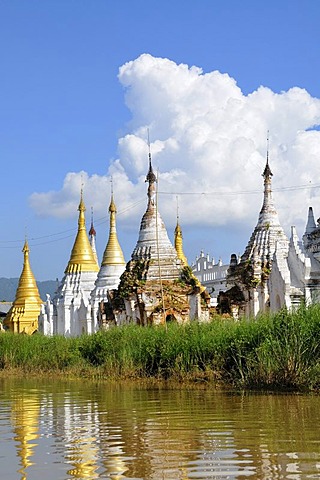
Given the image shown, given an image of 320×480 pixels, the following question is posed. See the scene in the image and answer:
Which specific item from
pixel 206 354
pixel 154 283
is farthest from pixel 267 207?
pixel 206 354

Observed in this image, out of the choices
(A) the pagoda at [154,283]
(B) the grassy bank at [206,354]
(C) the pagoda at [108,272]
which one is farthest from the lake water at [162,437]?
(C) the pagoda at [108,272]

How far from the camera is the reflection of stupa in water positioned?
7.48 meters

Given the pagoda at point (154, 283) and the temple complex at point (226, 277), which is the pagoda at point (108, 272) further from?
the pagoda at point (154, 283)

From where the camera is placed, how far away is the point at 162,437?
8.61 metres

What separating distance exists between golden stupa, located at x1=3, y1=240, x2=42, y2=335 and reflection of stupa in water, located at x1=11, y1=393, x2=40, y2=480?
116ft

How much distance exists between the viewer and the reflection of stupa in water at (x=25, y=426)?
7.48 metres

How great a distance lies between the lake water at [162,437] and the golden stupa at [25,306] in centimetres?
3657

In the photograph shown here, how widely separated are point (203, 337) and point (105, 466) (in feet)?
35.3

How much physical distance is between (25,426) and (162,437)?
2343mm

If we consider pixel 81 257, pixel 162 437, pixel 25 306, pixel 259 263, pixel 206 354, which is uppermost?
pixel 81 257

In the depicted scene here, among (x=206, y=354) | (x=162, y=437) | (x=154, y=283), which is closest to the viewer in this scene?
(x=162, y=437)

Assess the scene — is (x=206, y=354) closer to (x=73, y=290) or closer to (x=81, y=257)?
(x=73, y=290)

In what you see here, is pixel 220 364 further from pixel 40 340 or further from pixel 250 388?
pixel 40 340

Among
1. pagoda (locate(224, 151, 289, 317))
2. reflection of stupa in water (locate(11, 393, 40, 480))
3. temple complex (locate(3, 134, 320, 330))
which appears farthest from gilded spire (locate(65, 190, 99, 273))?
reflection of stupa in water (locate(11, 393, 40, 480))
